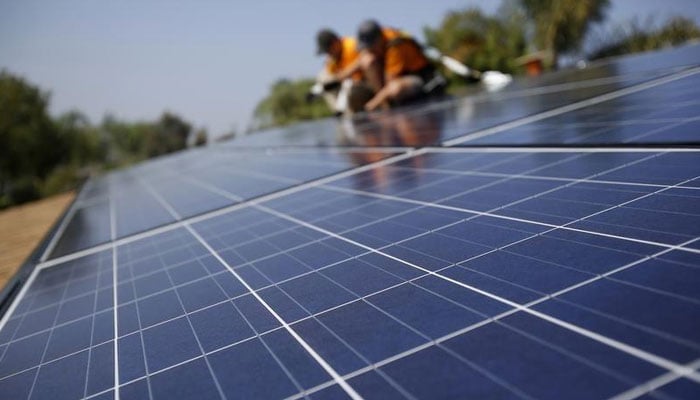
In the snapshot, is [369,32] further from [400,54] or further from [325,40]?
[325,40]

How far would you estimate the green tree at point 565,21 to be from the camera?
33.9m

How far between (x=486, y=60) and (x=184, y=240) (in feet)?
108

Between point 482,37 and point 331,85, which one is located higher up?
point 482,37

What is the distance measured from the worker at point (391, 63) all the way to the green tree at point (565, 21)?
22417 mm

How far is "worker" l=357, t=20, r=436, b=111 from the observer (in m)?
14.2

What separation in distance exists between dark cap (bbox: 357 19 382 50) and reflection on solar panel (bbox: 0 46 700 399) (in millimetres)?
9352

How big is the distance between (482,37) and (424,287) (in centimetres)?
4232

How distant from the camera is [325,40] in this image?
1650 centimetres

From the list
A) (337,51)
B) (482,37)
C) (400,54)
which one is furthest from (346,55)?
(482,37)

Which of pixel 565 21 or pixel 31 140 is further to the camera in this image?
pixel 31 140

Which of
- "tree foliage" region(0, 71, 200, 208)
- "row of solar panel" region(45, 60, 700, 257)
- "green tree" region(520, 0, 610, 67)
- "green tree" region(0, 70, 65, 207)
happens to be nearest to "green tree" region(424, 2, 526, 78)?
"green tree" region(520, 0, 610, 67)

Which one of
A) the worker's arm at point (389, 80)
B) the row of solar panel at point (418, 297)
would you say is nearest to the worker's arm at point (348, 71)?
the worker's arm at point (389, 80)

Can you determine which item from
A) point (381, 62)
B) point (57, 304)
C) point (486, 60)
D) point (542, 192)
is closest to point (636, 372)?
point (542, 192)

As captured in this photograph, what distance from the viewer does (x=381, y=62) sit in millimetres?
14664
